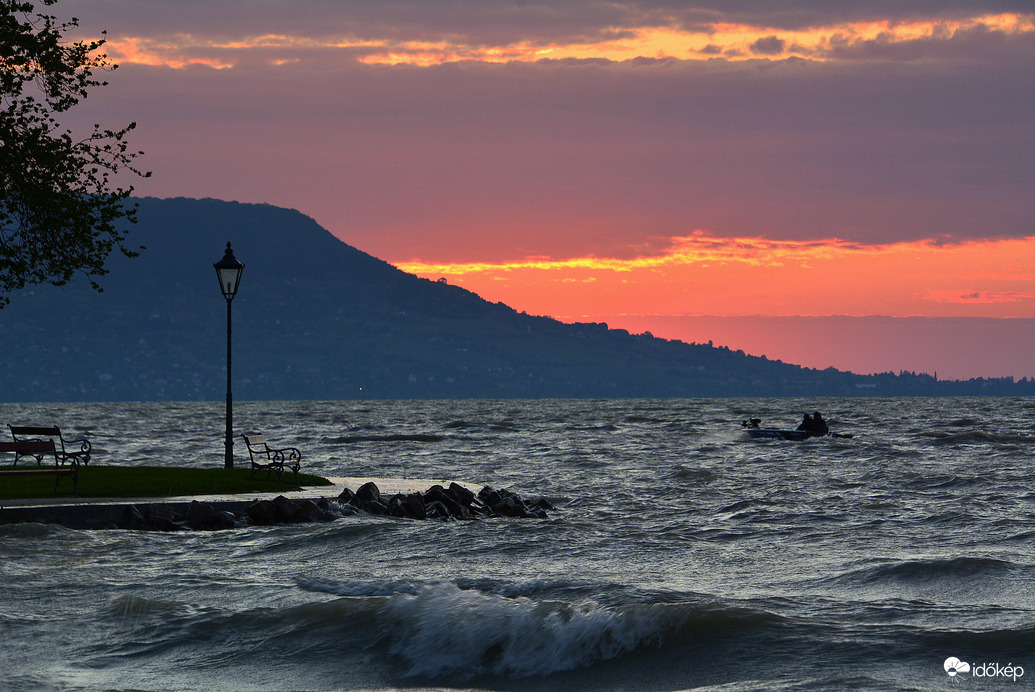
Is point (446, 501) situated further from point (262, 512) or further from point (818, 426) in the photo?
point (818, 426)

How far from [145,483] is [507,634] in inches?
460

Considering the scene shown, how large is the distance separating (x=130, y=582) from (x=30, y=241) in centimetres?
1023

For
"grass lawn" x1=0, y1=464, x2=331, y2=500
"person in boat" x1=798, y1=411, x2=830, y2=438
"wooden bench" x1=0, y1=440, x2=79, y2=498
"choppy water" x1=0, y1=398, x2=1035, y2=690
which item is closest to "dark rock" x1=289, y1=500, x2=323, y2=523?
"choppy water" x1=0, y1=398, x2=1035, y2=690

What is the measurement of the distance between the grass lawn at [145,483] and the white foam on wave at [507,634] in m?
8.46

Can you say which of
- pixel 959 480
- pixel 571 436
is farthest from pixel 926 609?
pixel 571 436

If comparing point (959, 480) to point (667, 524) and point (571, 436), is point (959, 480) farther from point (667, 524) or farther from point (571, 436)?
point (571, 436)

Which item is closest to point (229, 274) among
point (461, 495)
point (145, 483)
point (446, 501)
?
point (145, 483)

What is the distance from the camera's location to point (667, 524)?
82.6 ft

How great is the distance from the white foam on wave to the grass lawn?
846 centimetres

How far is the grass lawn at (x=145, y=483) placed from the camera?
1961 centimetres

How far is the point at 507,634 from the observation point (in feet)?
41.1

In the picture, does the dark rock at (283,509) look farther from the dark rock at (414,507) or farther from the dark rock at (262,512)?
the dark rock at (414,507)

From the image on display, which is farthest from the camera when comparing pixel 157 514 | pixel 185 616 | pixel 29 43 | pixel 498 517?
pixel 498 517

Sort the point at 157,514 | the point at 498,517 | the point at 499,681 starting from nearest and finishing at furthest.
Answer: the point at 499,681, the point at 157,514, the point at 498,517
